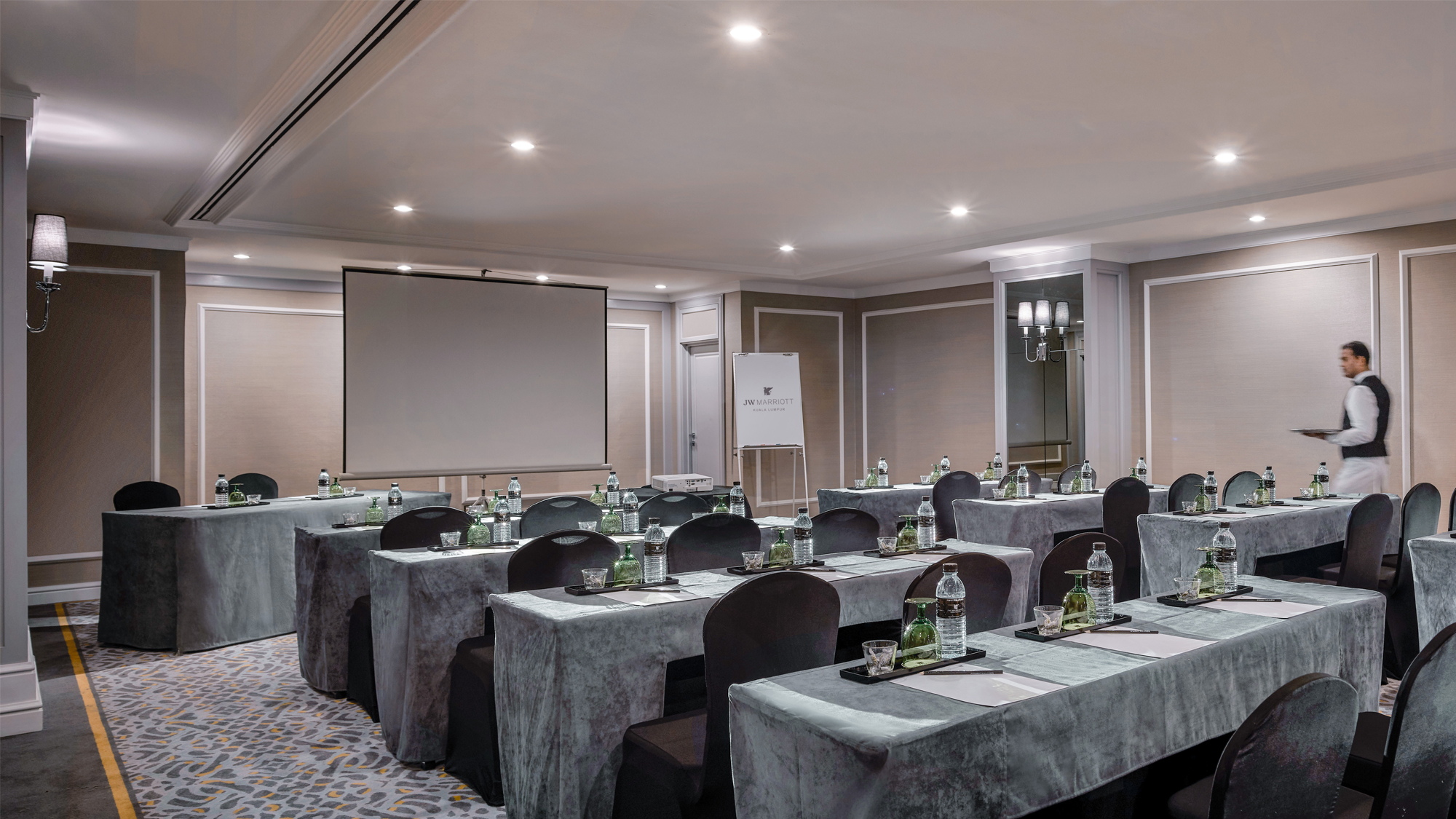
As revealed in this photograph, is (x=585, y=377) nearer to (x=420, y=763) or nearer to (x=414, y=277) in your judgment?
(x=414, y=277)

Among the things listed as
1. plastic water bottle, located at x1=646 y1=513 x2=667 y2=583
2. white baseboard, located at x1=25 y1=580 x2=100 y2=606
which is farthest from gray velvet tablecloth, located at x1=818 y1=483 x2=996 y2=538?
white baseboard, located at x1=25 y1=580 x2=100 y2=606

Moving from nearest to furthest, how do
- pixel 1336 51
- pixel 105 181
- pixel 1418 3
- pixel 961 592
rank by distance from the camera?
pixel 961 592 → pixel 1418 3 → pixel 1336 51 → pixel 105 181

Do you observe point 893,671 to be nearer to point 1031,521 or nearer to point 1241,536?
point 1241,536

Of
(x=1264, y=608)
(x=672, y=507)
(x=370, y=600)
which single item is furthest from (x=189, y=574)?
(x=1264, y=608)

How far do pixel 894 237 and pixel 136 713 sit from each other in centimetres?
615

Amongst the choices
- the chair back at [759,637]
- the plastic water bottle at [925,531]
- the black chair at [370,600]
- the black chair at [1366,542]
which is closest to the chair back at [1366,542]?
the black chair at [1366,542]

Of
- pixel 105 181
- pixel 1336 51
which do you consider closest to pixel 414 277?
Answer: pixel 105 181

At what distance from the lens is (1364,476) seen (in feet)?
19.0

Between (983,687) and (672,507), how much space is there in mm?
3118

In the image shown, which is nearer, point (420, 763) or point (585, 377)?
point (420, 763)

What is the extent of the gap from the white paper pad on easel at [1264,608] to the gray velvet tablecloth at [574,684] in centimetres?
141

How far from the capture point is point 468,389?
26.6 ft

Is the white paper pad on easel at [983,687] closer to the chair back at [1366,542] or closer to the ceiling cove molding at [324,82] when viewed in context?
the ceiling cove molding at [324,82]

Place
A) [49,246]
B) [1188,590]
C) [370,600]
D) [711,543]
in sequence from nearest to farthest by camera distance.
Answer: [1188,590], [711,543], [370,600], [49,246]
